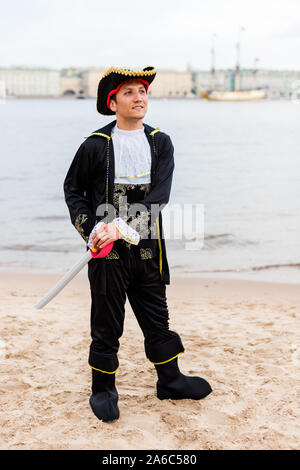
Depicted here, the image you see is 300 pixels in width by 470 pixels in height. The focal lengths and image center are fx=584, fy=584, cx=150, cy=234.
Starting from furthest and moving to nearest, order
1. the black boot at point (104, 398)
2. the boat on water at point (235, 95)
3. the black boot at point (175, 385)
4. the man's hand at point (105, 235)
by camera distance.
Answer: the boat on water at point (235, 95) < the black boot at point (175, 385) < the black boot at point (104, 398) < the man's hand at point (105, 235)

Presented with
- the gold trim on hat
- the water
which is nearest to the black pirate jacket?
the gold trim on hat

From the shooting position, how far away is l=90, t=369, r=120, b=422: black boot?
3342 millimetres

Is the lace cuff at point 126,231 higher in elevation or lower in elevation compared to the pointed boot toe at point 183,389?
higher

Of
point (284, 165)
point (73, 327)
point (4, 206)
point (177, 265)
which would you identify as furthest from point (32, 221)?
point (284, 165)

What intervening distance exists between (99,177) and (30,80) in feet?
479

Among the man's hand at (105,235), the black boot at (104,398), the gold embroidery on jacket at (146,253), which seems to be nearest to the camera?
the man's hand at (105,235)

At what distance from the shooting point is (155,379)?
3.97 metres

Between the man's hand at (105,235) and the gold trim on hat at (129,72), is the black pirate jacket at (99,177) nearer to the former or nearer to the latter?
the man's hand at (105,235)

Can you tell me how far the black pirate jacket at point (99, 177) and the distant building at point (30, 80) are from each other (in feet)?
462

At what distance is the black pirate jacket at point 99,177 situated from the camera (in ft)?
10.4

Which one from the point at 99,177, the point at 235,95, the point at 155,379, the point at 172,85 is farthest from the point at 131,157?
the point at 172,85

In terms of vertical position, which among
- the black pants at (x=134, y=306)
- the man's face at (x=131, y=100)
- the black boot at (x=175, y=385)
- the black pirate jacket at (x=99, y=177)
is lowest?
the black boot at (x=175, y=385)

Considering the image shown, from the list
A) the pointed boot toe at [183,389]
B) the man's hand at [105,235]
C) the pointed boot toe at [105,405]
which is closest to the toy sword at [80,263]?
the man's hand at [105,235]

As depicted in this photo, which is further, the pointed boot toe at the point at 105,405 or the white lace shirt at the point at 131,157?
the pointed boot toe at the point at 105,405
